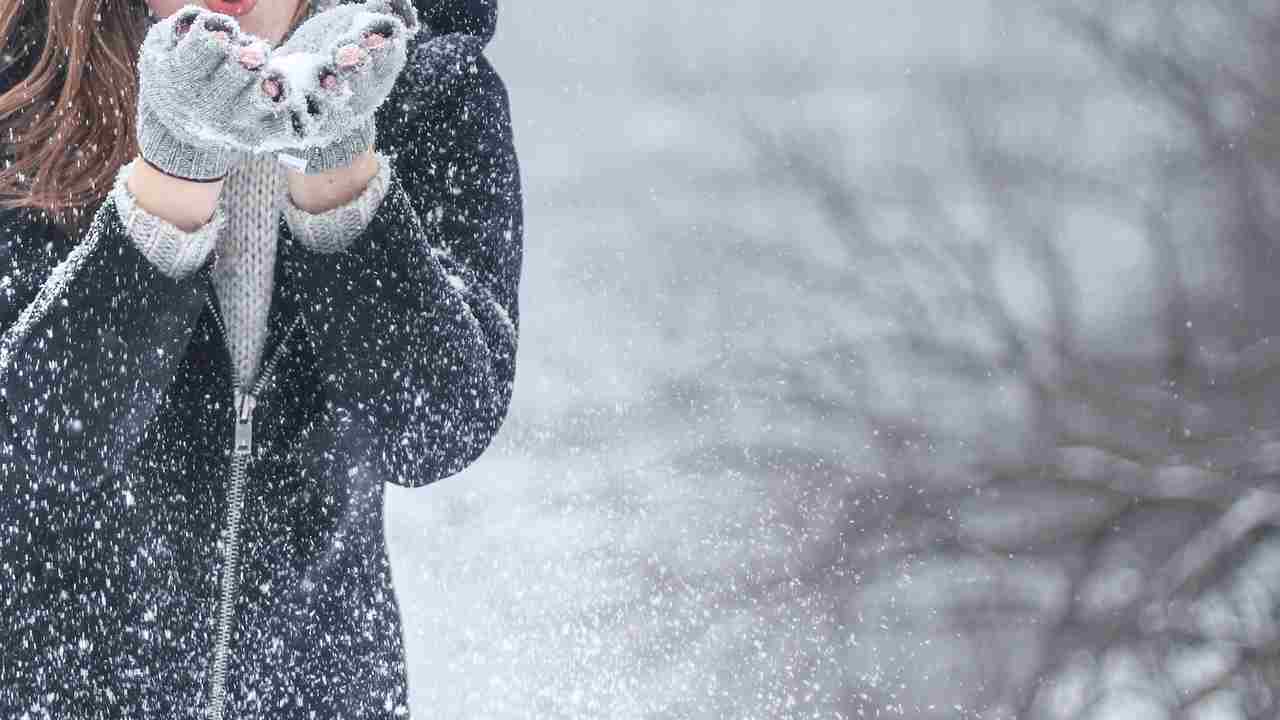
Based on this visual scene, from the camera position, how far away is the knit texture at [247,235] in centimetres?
55

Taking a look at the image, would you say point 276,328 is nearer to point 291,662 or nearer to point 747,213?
point 291,662

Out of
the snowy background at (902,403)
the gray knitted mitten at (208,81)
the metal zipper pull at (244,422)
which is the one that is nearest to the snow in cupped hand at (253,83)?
the gray knitted mitten at (208,81)

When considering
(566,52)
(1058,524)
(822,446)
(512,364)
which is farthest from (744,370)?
(512,364)

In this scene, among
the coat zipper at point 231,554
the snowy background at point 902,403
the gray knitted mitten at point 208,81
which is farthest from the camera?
the snowy background at point 902,403

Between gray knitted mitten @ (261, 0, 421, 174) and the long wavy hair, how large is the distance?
3.9 inches

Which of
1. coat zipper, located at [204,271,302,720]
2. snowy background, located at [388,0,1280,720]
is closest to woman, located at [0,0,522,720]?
coat zipper, located at [204,271,302,720]

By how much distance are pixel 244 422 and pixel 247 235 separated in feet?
0.24

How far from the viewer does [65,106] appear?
585 millimetres

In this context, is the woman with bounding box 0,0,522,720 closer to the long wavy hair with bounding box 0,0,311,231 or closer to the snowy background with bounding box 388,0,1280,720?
the long wavy hair with bounding box 0,0,311,231

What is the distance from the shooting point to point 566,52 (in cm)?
366

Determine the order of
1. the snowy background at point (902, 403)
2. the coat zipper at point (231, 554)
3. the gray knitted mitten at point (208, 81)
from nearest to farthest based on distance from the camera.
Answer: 1. the gray knitted mitten at point (208, 81)
2. the coat zipper at point (231, 554)
3. the snowy background at point (902, 403)

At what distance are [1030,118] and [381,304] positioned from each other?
Answer: 96.7 inches

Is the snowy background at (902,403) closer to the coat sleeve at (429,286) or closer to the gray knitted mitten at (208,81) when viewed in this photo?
the coat sleeve at (429,286)

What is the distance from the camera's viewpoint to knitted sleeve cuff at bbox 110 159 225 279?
0.54 meters
